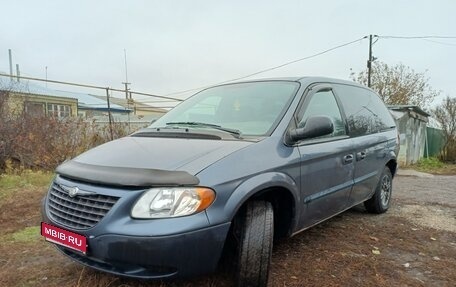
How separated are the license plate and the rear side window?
284cm

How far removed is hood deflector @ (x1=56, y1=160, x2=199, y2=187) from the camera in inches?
88.0

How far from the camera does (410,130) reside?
15.3 metres

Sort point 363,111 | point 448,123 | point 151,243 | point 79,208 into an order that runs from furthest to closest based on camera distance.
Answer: point 448,123, point 363,111, point 79,208, point 151,243

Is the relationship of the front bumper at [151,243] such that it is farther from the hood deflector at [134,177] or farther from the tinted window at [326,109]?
the tinted window at [326,109]

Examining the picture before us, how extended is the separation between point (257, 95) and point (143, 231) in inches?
72.9

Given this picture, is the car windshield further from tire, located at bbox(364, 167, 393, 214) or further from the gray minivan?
tire, located at bbox(364, 167, 393, 214)

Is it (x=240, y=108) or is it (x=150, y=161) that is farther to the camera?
(x=240, y=108)

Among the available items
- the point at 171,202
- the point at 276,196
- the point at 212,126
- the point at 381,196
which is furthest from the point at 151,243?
the point at 381,196

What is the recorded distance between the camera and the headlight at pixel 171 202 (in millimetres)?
2199

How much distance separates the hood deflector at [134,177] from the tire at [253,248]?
0.52 meters

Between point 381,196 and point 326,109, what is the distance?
74.9 inches

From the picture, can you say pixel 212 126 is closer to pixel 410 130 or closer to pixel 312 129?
pixel 312 129

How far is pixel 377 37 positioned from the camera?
24312mm

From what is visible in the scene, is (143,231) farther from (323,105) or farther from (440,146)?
(440,146)
